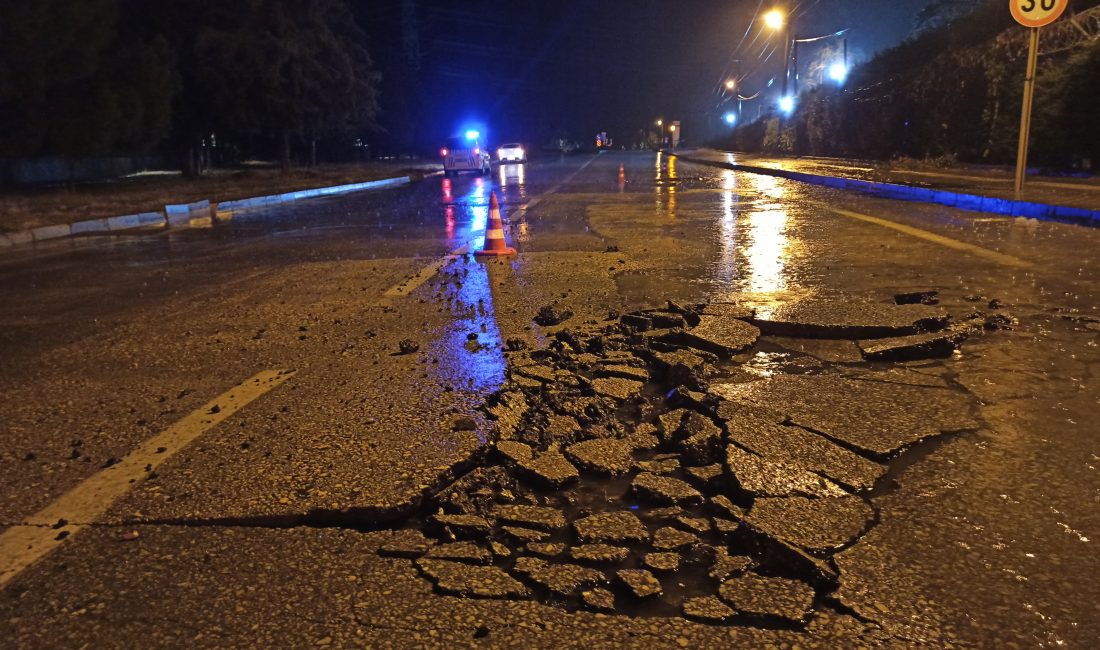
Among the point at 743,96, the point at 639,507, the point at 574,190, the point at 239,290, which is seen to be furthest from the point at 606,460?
the point at 743,96

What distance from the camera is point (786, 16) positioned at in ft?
140

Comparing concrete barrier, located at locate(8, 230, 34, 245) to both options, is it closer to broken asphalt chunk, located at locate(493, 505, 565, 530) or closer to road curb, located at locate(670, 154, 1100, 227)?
broken asphalt chunk, located at locate(493, 505, 565, 530)

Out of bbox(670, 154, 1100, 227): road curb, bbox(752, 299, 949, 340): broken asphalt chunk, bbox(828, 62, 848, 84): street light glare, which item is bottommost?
bbox(752, 299, 949, 340): broken asphalt chunk

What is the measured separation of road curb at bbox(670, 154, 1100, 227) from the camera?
11453mm

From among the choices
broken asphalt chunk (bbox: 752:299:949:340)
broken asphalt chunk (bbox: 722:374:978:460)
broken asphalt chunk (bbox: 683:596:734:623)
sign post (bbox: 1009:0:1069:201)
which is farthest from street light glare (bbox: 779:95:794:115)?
broken asphalt chunk (bbox: 683:596:734:623)

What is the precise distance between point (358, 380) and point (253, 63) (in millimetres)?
28761

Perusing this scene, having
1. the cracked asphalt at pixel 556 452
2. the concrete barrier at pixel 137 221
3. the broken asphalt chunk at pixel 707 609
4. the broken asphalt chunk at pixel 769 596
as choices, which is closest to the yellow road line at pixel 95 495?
the cracked asphalt at pixel 556 452

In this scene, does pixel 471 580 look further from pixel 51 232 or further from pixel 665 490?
pixel 51 232

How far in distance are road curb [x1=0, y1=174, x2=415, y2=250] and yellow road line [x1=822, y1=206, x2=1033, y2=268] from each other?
12.4m

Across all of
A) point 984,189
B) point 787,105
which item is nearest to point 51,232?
point 984,189

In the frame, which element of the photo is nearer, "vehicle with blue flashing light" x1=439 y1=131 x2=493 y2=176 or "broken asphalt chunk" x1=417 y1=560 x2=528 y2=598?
"broken asphalt chunk" x1=417 y1=560 x2=528 y2=598

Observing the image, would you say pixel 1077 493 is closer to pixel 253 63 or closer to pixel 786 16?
pixel 253 63

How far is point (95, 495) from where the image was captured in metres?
3.17

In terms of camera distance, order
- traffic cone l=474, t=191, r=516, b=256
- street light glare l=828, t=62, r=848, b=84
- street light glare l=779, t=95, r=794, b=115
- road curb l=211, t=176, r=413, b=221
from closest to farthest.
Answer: traffic cone l=474, t=191, r=516, b=256
road curb l=211, t=176, r=413, b=221
street light glare l=779, t=95, r=794, b=115
street light glare l=828, t=62, r=848, b=84
